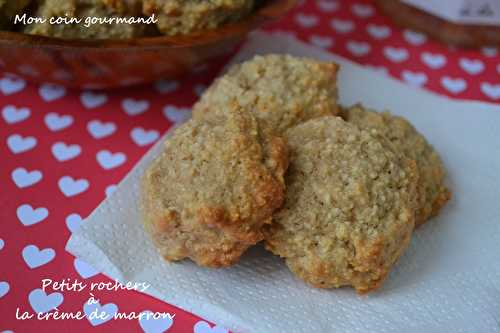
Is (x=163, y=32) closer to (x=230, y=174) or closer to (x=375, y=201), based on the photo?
(x=230, y=174)

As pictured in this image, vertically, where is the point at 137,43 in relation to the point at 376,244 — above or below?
above

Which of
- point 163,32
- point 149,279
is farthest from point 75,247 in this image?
point 163,32

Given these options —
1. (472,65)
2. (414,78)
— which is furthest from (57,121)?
(472,65)

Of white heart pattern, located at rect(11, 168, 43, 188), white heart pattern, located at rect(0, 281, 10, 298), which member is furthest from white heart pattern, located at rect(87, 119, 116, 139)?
white heart pattern, located at rect(0, 281, 10, 298)

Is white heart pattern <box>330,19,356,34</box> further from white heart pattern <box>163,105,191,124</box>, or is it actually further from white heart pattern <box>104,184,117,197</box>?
white heart pattern <box>104,184,117,197</box>

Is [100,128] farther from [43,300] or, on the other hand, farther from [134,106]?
[43,300]

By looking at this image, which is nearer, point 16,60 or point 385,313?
point 385,313
